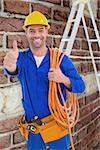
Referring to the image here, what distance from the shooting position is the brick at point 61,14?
1.83 meters

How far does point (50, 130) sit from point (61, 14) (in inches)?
32.4

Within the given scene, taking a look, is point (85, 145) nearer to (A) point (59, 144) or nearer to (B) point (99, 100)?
(B) point (99, 100)

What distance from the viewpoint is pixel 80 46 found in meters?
2.17

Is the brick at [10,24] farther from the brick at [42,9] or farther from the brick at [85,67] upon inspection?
the brick at [85,67]

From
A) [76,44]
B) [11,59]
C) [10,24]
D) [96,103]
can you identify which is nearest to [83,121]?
[96,103]

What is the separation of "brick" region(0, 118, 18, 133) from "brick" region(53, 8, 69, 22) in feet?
2.13

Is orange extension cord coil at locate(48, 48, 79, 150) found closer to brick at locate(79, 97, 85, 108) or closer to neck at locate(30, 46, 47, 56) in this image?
neck at locate(30, 46, 47, 56)

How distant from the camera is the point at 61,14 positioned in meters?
1.90

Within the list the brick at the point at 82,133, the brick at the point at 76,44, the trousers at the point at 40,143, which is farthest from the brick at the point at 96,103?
the trousers at the point at 40,143

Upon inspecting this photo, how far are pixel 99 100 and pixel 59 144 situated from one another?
139 cm

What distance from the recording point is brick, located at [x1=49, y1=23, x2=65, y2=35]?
1813 millimetres

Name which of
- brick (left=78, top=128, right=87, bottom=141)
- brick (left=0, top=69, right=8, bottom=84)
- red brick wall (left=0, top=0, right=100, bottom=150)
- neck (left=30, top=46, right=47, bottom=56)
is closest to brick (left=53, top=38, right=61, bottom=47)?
red brick wall (left=0, top=0, right=100, bottom=150)

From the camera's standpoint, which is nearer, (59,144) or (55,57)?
(55,57)

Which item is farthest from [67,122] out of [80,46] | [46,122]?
[80,46]
